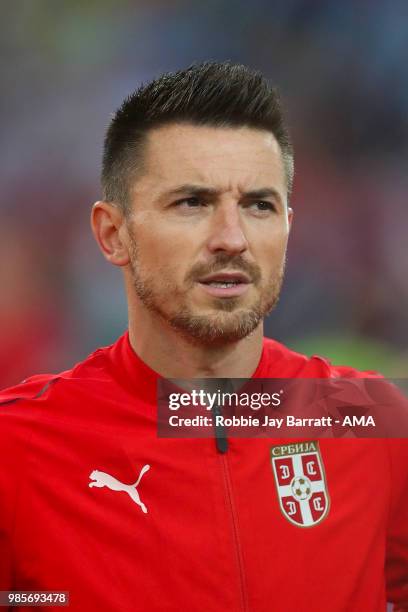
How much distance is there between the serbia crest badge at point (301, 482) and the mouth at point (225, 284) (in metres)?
0.39

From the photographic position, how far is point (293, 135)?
13.9ft

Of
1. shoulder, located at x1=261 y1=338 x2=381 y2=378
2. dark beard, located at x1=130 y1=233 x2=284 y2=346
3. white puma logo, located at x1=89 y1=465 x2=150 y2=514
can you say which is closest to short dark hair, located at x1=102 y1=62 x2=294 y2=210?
dark beard, located at x1=130 y1=233 x2=284 y2=346

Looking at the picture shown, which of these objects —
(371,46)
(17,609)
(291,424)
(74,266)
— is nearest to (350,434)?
(291,424)

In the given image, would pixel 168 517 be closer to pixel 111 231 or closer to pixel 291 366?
pixel 291 366

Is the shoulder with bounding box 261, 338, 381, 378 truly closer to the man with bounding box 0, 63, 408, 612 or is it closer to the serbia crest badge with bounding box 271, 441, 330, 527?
the man with bounding box 0, 63, 408, 612

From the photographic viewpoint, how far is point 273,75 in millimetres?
4332

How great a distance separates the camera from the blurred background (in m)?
4.00

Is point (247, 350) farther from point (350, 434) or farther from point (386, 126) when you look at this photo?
point (386, 126)

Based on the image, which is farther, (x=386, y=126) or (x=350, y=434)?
(x=386, y=126)

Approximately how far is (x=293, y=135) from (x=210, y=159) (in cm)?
260

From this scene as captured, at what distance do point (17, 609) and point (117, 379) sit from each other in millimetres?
560

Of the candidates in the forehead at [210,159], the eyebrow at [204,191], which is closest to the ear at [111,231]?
the forehead at [210,159]

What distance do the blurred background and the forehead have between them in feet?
7.17

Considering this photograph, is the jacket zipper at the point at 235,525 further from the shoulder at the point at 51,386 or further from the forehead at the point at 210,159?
the forehead at the point at 210,159
